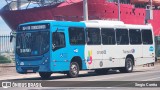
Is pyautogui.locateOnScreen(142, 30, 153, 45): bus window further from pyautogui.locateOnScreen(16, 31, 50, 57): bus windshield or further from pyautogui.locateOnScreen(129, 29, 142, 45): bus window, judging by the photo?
pyautogui.locateOnScreen(16, 31, 50, 57): bus windshield

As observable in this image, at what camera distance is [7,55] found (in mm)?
31859

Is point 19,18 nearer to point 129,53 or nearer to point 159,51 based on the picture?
point 159,51

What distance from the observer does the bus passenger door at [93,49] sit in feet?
76.7

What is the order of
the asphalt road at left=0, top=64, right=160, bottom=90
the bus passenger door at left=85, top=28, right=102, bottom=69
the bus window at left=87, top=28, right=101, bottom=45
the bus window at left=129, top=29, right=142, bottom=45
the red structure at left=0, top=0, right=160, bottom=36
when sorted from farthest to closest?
the red structure at left=0, top=0, right=160, bottom=36, the bus window at left=129, top=29, right=142, bottom=45, the bus window at left=87, top=28, right=101, bottom=45, the bus passenger door at left=85, top=28, right=102, bottom=69, the asphalt road at left=0, top=64, right=160, bottom=90

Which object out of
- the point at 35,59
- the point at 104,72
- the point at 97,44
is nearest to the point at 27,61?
the point at 35,59

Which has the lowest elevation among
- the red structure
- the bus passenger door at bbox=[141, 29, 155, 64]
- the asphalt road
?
the asphalt road

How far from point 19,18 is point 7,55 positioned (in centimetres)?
3506

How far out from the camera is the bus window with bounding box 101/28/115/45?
24.5 m

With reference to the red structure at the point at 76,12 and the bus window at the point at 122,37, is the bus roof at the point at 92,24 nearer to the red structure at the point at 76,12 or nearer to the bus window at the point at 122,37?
the bus window at the point at 122,37

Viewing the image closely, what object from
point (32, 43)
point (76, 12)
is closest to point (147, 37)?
point (32, 43)

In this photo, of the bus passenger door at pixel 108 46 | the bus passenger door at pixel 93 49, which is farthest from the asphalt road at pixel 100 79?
the bus passenger door at pixel 108 46

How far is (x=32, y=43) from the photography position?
2142 cm

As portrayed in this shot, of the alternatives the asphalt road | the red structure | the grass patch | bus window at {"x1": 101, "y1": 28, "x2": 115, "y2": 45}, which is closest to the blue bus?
bus window at {"x1": 101, "y1": 28, "x2": 115, "y2": 45}

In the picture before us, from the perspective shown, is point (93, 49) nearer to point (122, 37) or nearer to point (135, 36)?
point (122, 37)
